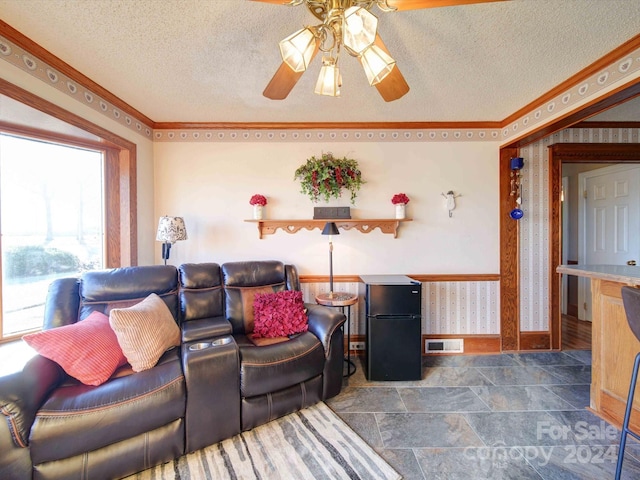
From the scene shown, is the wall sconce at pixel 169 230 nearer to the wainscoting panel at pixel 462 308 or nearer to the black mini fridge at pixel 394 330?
the black mini fridge at pixel 394 330

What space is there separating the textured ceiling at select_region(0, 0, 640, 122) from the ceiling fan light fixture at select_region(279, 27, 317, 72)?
389 millimetres

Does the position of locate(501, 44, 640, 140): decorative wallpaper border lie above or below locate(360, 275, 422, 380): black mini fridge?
above

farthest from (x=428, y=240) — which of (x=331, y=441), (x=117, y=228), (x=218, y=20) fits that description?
(x=117, y=228)

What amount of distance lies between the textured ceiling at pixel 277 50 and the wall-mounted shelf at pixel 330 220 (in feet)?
3.66

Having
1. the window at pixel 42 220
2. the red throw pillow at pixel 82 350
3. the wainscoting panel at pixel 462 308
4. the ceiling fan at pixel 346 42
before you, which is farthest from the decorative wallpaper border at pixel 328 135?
the red throw pillow at pixel 82 350

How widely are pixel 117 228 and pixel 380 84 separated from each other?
2692 millimetres

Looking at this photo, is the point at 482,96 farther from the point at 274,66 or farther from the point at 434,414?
the point at 434,414

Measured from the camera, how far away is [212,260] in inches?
118

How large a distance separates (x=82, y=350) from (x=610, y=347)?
3347mm

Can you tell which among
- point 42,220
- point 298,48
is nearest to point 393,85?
point 298,48

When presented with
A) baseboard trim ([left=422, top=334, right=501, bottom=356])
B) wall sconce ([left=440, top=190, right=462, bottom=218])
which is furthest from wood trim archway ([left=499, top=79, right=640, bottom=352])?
wall sconce ([left=440, top=190, right=462, bottom=218])

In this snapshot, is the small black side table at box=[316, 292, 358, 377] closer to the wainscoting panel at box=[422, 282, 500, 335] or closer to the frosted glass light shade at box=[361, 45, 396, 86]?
the wainscoting panel at box=[422, 282, 500, 335]

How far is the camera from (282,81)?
4.75 feet

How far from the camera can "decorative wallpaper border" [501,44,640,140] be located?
172cm
